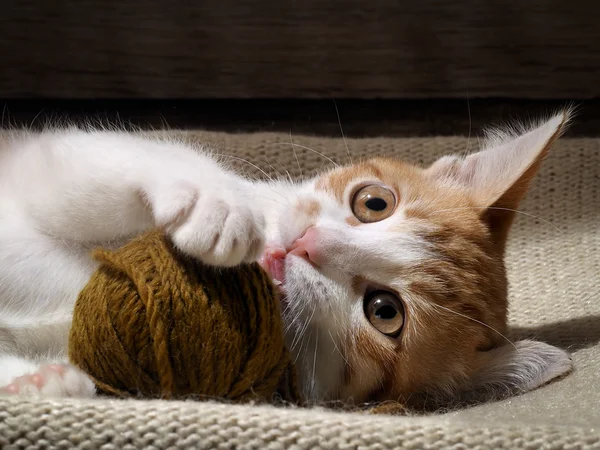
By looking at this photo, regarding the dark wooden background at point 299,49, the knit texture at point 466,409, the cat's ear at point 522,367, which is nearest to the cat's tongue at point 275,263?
the knit texture at point 466,409

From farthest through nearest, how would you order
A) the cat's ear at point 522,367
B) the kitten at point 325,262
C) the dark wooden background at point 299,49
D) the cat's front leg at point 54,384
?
1. the dark wooden background at point 299,49
2. the cat's ear at point 522,367
3. the kitten at point 325,262
4. the cat's front leg at point 54,384

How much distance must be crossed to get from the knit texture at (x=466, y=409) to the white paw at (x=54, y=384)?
83 millimetres

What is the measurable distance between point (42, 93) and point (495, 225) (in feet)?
5.01

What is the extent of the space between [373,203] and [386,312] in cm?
22

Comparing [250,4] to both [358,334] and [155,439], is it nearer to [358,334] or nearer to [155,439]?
[358,334]

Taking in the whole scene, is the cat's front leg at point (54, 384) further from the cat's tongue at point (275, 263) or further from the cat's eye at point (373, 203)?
the cat's eye at point (373, 203)

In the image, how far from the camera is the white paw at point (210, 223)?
91 centimetres

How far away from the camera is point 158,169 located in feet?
3.44

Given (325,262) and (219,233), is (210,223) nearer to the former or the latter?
(219,233)

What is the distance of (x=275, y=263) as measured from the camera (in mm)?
1154

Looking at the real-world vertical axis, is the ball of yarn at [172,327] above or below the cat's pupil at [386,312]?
below

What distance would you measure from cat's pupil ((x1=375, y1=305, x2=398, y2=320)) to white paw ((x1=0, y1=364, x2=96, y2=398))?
0.49 metres

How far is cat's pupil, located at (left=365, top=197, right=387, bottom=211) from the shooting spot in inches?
48.5

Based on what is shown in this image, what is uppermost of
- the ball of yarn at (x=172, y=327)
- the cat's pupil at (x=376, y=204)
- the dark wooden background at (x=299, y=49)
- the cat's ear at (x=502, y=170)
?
the dark wooden background at (x=299, y=49)
